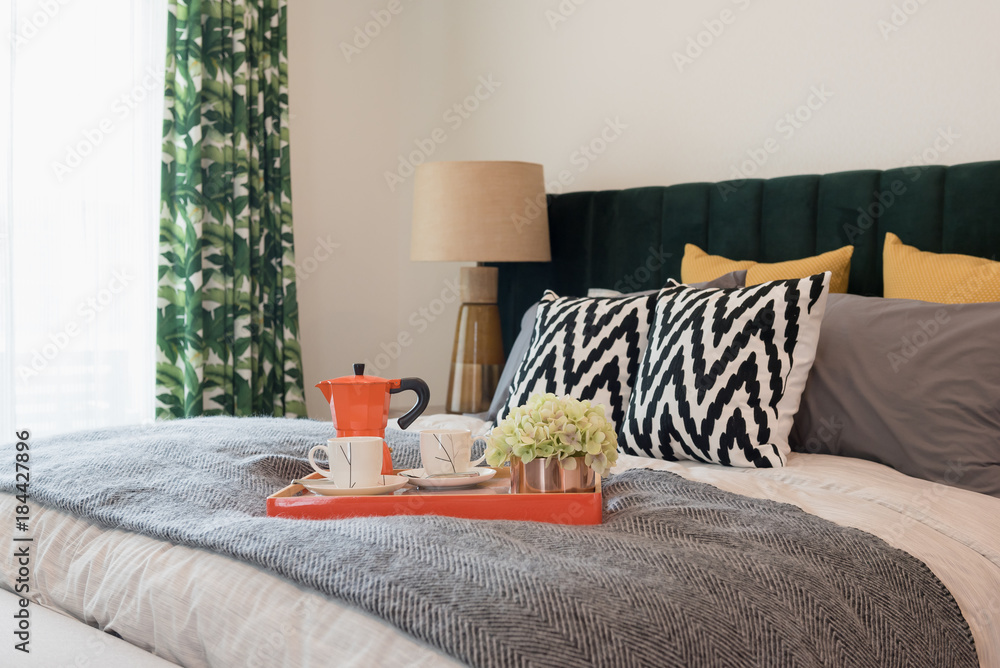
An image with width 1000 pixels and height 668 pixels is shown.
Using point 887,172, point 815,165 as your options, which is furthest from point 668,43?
point 887,172

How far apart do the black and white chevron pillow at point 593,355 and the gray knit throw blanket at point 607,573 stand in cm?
60

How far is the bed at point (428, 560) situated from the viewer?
832mm

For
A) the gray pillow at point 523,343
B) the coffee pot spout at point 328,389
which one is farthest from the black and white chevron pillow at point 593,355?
the coffee pot spout at point 328,389

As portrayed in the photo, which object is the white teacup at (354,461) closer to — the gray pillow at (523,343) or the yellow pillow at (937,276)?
the gray pillow at (523,343)

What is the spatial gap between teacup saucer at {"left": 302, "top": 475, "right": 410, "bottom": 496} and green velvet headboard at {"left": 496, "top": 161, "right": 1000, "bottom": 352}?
1.58m

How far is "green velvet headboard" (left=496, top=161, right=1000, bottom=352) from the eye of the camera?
2.09 meters

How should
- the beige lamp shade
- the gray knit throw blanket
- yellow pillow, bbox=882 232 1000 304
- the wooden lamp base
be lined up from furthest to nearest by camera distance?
the wooden lamp base, the beige lamp shade, yellow pillow, bbox=882 232 1000 304, the gray knit throw blanket

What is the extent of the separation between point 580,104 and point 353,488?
2.34 m

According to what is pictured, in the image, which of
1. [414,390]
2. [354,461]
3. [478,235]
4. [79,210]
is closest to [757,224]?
[478,235]

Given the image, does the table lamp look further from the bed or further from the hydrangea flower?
the hydrangea flower

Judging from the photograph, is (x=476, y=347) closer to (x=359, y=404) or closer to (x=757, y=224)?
(x=757, y=224)

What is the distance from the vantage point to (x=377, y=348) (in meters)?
3.84

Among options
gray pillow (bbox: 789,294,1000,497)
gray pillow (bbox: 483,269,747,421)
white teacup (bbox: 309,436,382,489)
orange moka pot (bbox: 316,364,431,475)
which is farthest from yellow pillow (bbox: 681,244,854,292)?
white teacup (bbox: 309,436,382,489)

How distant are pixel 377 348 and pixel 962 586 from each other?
9.68ft
